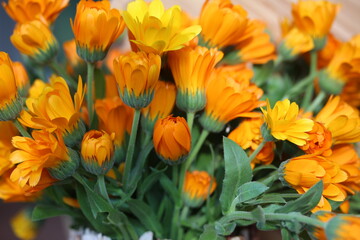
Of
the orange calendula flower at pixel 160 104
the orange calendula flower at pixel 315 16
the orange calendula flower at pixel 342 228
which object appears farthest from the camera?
the orange calendula flower at pixel 315 16

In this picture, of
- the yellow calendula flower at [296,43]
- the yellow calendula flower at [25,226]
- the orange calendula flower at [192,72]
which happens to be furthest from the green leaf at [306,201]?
the yellow calendula flower at [25,226]

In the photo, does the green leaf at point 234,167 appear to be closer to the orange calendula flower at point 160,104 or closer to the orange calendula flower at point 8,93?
the orange calendula flower at point 160,104

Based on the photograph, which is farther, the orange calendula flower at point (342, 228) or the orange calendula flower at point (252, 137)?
the orange calendula flower at point (252, 137)

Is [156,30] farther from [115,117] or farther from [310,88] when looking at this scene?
[310,88]

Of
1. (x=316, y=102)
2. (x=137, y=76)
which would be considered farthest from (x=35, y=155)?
(x=316, y=102)

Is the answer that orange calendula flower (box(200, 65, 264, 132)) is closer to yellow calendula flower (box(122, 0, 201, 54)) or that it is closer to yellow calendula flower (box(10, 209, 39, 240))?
yellow calendula flower (box(122, 0, 201, 54))

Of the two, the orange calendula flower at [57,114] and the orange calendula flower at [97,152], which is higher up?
the orange calendula flower at [57,114]

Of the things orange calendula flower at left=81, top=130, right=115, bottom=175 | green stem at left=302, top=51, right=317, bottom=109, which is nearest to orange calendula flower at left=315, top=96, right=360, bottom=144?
green stem at left=302, top=51, right=317, bottom=109

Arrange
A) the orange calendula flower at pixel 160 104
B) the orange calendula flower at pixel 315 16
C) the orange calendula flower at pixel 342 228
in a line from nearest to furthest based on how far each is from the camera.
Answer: the orange calendula flower at pixel 342 228, the orange calendula flower at pixel 160 104, the orange calendula flower at pixel 315 16

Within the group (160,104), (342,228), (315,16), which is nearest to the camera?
(342,228)
